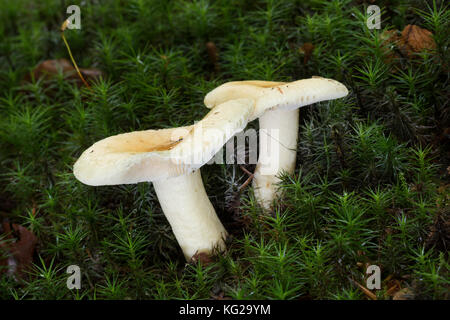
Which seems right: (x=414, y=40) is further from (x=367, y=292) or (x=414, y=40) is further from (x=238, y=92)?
(x=367, y=292)

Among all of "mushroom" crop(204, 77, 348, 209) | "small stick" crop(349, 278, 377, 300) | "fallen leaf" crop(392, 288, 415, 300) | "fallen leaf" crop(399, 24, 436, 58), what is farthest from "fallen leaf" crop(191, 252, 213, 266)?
"fallen leaf" crop(399, 24, 436, 58)

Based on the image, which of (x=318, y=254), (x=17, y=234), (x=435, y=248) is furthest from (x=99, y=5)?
(x=435, y=248)

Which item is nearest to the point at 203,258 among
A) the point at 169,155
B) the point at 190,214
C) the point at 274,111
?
the point at 190,214

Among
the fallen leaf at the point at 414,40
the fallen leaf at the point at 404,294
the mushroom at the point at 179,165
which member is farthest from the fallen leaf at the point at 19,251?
the fallen leaf at the point at 414,40

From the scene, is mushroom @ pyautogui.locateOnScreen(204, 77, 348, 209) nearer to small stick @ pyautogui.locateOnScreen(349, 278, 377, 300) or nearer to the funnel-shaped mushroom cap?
the funnel-shaped mushroom cap

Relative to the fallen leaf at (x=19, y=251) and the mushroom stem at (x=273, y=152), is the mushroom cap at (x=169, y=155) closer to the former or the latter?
the mushroom stem at (x=273, y=152)
